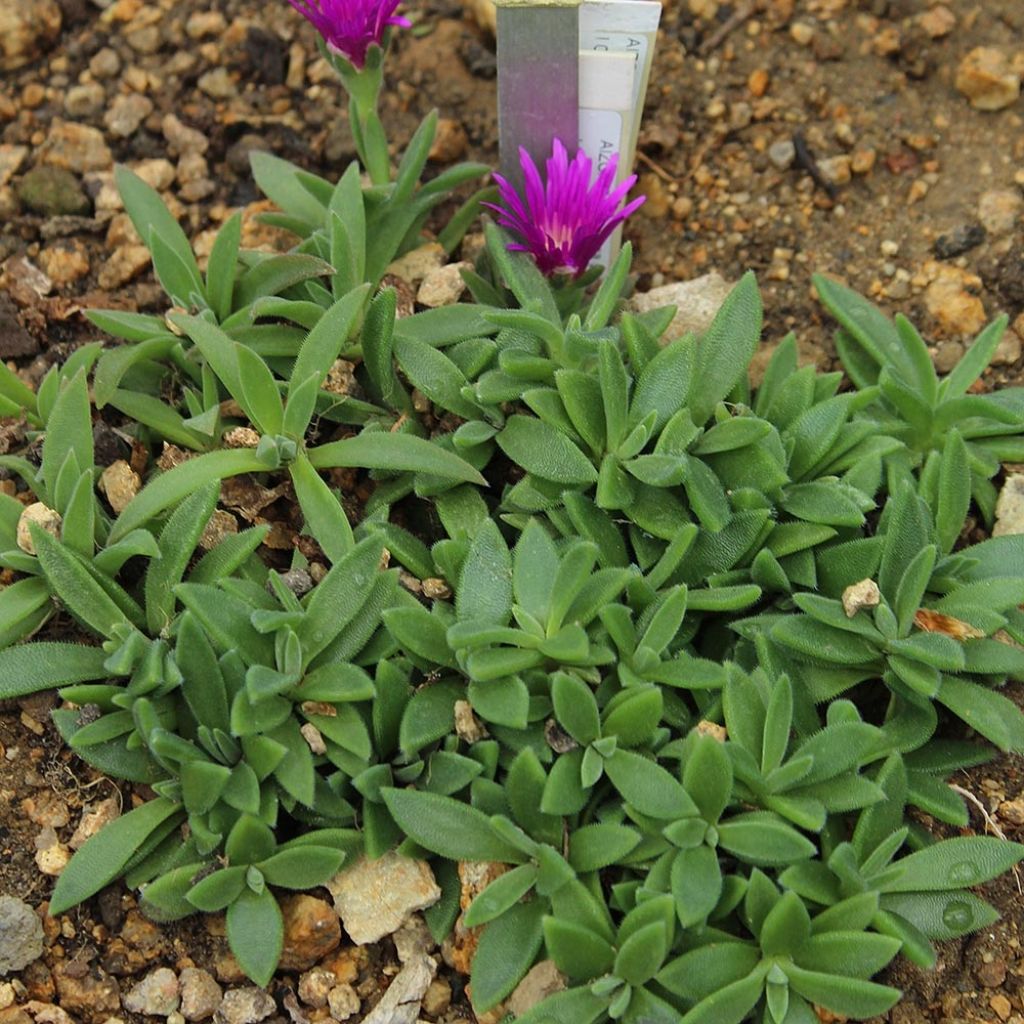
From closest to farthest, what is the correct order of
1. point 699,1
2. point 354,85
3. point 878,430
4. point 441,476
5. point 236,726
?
point 236,726 → point 441,476 → point 878,430 → point 354,85 → point 699,1

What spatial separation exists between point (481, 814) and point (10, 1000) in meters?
0.72

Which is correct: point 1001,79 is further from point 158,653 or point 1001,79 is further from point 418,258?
point 158,653

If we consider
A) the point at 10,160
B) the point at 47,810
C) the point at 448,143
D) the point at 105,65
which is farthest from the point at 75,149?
the point at 47,810

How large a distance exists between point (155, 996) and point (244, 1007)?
0.43 feet

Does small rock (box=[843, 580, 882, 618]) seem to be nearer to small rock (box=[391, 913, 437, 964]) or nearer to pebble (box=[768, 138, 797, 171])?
small rock (box=[391, 913, 437, 964])

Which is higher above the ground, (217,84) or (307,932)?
(217,84)

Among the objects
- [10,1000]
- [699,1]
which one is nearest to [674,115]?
[699,1]

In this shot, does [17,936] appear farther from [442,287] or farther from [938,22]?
[938,22]

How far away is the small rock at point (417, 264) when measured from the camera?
2.45m

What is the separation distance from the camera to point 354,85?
7.66 ft

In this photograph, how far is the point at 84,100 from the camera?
282cm

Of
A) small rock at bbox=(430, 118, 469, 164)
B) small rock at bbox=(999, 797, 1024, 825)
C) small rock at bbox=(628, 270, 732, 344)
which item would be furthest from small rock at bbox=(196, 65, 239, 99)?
small rock at bbox=(999, 797, 1024, 825)

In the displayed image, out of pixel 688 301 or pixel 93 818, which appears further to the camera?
pixel 688 301

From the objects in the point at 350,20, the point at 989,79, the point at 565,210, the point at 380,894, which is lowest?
the point at 380,894
